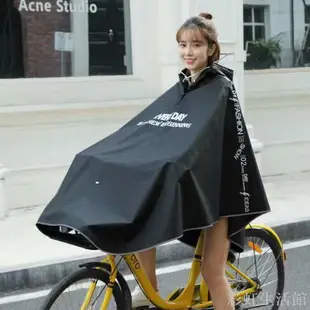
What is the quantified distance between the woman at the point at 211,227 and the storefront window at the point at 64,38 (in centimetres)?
445

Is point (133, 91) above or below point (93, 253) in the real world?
above

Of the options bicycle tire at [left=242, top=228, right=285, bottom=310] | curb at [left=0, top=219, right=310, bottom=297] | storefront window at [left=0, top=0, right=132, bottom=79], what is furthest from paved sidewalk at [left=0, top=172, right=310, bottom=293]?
bicycle tire at [left=242, top=228, right=285, bottom=310]

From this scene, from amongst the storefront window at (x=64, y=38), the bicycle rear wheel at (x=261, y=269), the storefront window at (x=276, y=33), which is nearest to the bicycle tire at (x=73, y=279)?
the bicycle rear wheel at (x=261, y=269)

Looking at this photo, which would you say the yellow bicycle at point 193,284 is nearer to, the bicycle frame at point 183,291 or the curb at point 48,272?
the bicycle frame at point 183,291

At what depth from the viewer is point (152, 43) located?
320 inches

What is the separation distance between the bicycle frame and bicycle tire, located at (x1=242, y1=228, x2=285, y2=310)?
24 centimetres

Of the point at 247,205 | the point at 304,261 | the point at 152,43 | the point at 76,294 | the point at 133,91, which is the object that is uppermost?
the point at 152,43

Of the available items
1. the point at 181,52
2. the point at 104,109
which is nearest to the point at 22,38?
the point at 104,109

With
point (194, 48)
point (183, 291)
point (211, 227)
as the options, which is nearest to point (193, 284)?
point (183, 291)

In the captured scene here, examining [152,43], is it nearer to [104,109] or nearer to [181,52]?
[104,109]

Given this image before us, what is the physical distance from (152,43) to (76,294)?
5.16 m

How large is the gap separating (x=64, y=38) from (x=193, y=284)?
190 inches

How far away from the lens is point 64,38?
7.89 metres

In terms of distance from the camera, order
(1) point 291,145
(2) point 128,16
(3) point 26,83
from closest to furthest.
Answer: (3) point 26,83 < (2) point 128,16 < (1) point 291,145
